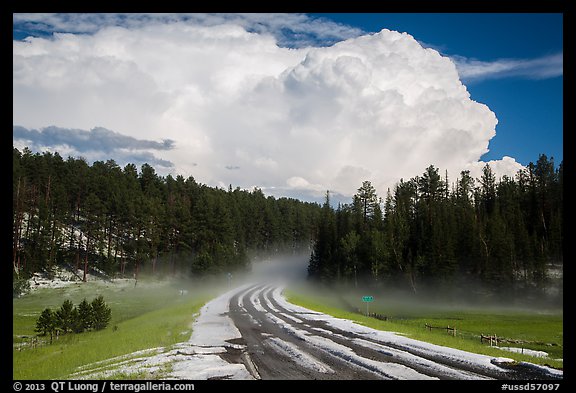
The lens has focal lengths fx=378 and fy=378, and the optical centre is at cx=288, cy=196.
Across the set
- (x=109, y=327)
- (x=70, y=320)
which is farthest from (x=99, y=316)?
(x=70, y=320)

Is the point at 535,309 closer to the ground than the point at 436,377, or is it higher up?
closer to the ground

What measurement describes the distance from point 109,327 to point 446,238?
68.6m

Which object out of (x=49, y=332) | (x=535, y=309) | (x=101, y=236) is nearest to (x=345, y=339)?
(x=49, y=332)

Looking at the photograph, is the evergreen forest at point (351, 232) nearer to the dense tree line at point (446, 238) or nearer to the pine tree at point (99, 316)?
A: the dense tree line at point (446, 238)

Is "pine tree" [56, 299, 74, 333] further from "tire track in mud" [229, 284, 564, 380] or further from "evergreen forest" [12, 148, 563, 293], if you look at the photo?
"evergreen forest" [12, 148, 563, 293]

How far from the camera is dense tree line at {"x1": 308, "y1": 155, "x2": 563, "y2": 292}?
261 ft

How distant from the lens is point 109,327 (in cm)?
3831

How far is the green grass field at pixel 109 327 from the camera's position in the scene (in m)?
20.8

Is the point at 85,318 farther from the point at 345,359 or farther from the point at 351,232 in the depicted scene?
the point at 351,232

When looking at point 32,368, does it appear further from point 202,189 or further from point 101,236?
point 202,189

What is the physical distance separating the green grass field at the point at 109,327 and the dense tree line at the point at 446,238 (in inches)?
1421

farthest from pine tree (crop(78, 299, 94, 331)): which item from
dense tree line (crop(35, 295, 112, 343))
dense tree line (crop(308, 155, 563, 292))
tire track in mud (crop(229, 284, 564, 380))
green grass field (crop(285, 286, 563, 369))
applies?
dense tree line (crop(308, 155, 563, 292))

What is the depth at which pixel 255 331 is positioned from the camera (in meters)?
24.4
